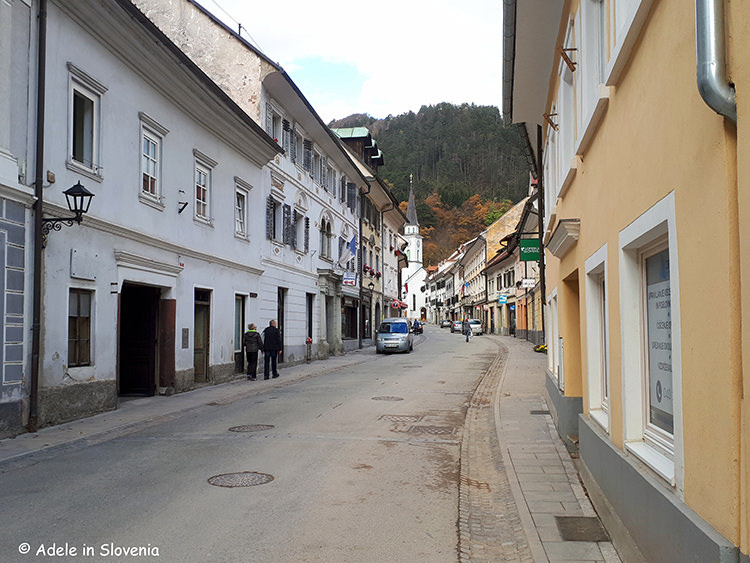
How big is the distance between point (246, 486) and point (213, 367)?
11044mm

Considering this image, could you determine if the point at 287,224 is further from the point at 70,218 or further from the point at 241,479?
the point at 241,479

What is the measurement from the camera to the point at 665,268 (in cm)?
407

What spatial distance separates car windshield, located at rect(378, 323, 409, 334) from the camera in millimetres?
33209

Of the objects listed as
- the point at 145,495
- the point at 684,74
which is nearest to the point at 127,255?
the point at 145,495

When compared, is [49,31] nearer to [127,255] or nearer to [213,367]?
[127,255]

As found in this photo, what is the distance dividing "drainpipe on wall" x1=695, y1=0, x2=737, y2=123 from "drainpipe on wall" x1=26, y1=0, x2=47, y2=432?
981cm

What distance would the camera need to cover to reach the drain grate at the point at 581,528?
203 inches

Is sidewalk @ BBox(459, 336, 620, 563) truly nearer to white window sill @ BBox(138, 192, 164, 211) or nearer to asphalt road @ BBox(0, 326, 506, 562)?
asphalt road @ BBox(0, 326, 506, 562)

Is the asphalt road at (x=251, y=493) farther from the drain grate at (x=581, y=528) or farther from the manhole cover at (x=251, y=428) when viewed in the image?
the drain grate at (x=581, y=528)

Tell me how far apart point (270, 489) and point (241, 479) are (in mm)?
552

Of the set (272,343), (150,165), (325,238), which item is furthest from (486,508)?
(325,238)

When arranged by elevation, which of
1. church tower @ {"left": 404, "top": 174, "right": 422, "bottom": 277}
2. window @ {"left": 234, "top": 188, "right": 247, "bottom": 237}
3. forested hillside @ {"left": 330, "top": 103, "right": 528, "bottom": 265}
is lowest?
window @ {"left": 234, "top": 188, "right": 247, "bottom": 237}

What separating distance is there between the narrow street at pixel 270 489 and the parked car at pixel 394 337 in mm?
19130

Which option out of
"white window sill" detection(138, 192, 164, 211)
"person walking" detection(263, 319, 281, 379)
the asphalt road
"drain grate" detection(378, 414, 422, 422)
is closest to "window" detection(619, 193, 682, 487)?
the asphalt road
